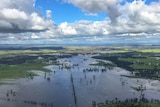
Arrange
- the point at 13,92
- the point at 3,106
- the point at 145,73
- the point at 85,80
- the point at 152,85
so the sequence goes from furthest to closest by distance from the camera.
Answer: the point at 145,73 → the point at 85,80 → the point at 152,85 → the point at 13,92 → the point at 3,106

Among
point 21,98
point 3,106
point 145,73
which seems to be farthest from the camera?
point 145,73

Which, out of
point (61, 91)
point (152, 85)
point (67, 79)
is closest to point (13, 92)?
point (61, 91)

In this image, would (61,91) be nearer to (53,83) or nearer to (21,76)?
(53,83)

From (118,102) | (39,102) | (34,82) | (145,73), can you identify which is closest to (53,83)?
(34,82)

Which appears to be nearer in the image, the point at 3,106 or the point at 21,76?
the point at 3,106

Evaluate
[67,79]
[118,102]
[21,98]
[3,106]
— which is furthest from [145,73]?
[3,106]

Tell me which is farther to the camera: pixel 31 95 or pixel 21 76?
pixel 21 76

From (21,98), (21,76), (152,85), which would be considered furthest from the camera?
(21,76)

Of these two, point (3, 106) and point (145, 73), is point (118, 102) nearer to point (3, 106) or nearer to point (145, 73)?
point (3, 106)

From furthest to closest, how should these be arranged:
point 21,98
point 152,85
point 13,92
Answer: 1. point 152,85
2. point 13,92
3. point 21,98
